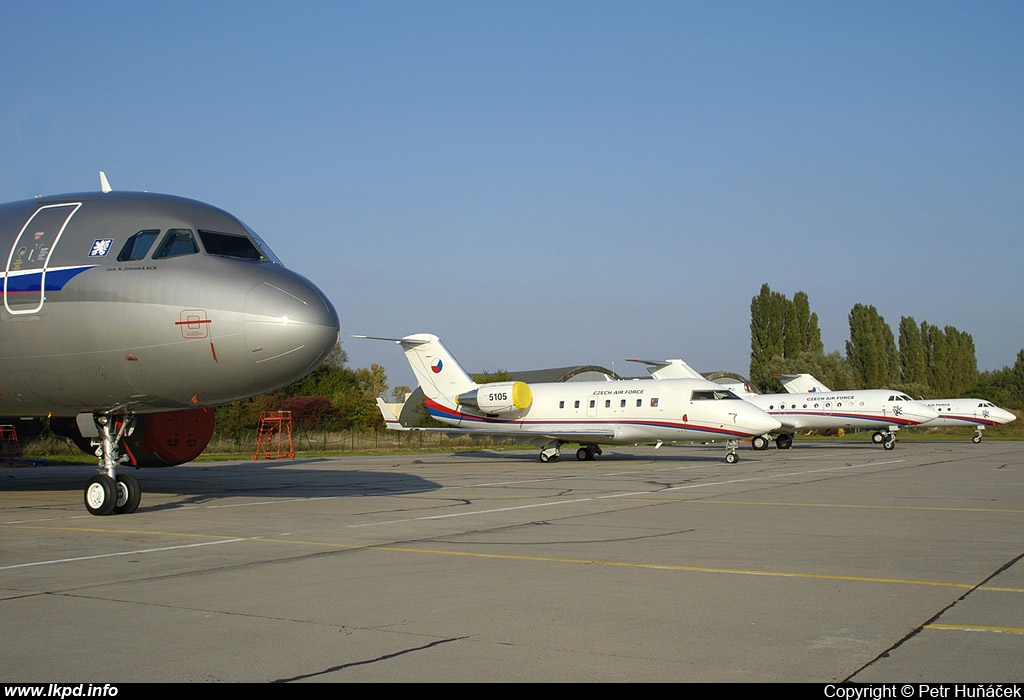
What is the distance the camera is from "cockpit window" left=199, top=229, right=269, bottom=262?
1223 centimetres

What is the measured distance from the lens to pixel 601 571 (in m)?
8.13

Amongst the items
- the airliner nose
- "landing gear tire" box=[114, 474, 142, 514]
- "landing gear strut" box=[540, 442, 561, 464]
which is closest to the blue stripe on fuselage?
the airliner nose

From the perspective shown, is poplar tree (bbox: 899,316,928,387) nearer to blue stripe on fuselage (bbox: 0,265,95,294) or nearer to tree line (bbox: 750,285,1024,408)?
tree line (bbox: 750,285,1024,408)

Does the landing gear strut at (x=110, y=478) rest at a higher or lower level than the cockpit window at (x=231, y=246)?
lower

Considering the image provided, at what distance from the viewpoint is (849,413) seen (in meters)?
40.6

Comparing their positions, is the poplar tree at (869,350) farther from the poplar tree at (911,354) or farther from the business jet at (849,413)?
the business jet at (849,413)

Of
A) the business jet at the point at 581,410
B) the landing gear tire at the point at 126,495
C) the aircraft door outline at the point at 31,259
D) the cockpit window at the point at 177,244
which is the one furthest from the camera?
the business jet at the point at 581,410

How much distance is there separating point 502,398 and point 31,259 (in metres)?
19.5

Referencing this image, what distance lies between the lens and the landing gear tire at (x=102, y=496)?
12500 millimetres

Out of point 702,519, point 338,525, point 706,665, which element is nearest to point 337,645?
point 706,665

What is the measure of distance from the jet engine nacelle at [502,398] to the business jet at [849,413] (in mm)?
13240

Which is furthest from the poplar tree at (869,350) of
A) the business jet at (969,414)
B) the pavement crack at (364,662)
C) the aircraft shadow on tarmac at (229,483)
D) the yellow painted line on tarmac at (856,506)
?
the pavement crack at (364,662)

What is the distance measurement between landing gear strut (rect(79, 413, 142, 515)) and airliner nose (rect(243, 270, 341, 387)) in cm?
272
